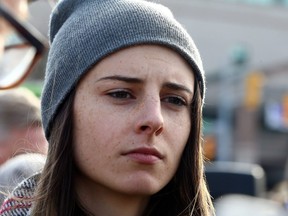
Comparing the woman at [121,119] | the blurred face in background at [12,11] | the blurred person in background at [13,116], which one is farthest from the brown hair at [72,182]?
the blurred person in background at [13,116]

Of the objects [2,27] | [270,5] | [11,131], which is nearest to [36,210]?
[2,27]

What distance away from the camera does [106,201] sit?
2332 millimetres

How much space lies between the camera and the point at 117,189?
2264mm

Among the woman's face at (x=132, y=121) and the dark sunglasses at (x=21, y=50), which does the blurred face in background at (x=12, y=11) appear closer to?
the dark sunglasses at (x=21, y=50)

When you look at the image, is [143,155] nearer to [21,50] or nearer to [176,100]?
[176,100]

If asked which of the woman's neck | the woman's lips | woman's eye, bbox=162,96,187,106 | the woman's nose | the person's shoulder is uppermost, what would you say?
woman's eye, bbox=162,96,187,106

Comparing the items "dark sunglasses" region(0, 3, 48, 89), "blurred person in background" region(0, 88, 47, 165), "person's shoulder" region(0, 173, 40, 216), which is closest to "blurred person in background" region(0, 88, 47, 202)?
"blurred person in background" region(0, 88, 47, 165)

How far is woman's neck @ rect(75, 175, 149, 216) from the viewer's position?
7.62 feet

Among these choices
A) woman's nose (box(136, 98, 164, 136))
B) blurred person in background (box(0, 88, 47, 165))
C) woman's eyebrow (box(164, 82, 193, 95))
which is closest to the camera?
woman's nose (box(136, 98, 164, 136))

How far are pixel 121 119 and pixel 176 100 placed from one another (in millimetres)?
191

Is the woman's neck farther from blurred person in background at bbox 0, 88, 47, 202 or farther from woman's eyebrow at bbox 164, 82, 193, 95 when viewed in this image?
blurred person in background at bbox 0, 88, 47, 202

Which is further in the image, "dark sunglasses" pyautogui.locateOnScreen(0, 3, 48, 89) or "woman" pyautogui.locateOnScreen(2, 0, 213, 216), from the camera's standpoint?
"dark sunglasses" pyautogui.locateOnScreen(0, 3, 48, 89)

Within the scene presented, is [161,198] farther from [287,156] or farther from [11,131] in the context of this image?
[287,156]

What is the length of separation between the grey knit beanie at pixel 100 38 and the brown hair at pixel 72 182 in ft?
0.19
